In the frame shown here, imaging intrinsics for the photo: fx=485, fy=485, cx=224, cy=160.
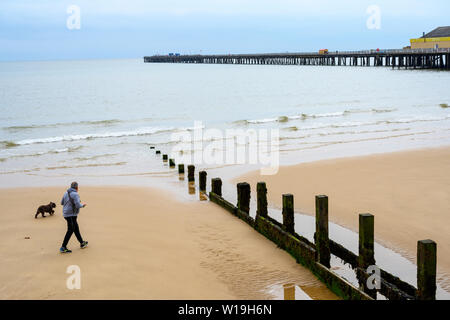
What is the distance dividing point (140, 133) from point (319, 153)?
1241 centimetres

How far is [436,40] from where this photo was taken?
8131cm

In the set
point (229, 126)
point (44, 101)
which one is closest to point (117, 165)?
point (229, 126)

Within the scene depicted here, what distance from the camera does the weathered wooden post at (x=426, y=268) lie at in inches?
223

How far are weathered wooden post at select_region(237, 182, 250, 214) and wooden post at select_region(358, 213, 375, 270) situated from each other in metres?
3.64

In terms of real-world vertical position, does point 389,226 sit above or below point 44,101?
below

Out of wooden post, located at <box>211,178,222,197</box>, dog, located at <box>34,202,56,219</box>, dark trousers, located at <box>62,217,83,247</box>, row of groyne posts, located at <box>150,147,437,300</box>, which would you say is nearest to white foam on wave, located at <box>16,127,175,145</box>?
dog, located at <box>34,202,56,219</box>

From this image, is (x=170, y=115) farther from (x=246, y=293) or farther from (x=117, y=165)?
(x=246, y=293)

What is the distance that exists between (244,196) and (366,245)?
3.91 m

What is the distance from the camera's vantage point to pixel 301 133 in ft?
86.3

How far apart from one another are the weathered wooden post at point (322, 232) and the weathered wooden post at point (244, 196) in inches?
112
